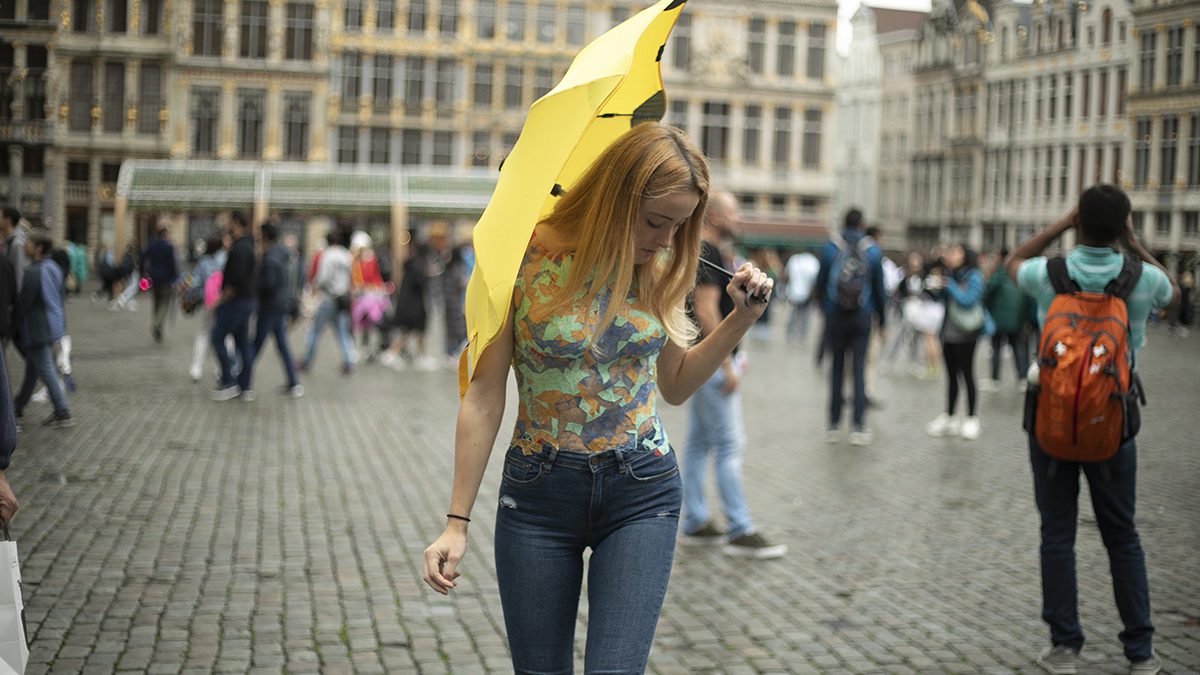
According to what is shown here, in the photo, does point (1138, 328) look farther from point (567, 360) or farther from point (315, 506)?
point (315, 506)

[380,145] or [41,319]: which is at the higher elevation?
[380,145]

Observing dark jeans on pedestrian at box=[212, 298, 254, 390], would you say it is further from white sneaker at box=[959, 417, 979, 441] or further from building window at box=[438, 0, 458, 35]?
building window at box=[438, 0, 458, 35]

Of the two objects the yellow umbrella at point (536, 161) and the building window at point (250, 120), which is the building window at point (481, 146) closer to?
the building window at point (250, 120)

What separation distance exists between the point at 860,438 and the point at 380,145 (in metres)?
21.7

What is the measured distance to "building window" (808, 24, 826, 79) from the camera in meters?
53.6

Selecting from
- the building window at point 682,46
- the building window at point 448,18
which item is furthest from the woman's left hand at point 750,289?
the building window at point 682,46

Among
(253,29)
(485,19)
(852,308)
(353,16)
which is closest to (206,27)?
(253,29)

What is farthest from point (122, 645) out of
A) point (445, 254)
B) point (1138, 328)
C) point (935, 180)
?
point (445, 254)

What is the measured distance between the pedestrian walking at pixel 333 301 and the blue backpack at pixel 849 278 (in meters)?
7.31

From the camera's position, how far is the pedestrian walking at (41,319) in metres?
11.0

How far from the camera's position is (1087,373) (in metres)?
5.00

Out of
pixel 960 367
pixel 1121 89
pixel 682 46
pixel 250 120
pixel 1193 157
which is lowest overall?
pixel 960 367

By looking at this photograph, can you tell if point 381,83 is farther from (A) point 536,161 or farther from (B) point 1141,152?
(A) point 536,161

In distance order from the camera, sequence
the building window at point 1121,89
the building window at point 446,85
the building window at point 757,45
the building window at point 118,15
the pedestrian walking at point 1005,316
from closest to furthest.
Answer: the building window at point 118,15
the building window at point 1121,89
the pedestrian walking at point 1005,316
the building window at point 446,85
the building window at point 757,45
